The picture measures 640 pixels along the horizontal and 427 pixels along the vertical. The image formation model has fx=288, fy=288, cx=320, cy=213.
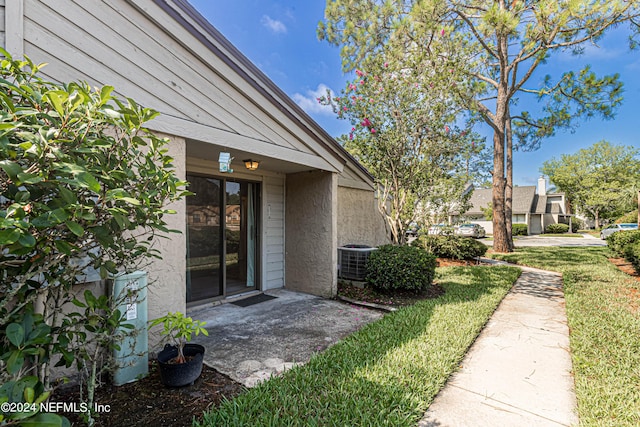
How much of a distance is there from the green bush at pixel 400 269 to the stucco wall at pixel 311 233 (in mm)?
836

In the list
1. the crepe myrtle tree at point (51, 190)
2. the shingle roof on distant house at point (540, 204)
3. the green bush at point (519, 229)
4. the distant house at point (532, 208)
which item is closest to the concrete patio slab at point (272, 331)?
the crepe myrtle tree at point (51, 190)

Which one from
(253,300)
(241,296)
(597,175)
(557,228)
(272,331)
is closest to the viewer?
(272,331)

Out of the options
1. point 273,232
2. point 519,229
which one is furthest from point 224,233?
point 519,229

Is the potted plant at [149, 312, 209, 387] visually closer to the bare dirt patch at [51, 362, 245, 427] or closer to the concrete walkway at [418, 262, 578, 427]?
the bare dirt patch at [51, 362, 245, 427]

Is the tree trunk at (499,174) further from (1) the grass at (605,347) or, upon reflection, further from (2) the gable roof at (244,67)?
(2) the gable roof at (244,67)

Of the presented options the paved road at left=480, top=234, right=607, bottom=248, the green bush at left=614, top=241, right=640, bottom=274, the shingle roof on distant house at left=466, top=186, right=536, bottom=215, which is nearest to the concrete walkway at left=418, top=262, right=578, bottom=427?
the green bush at left=614, top=241, right=640, bottom=274

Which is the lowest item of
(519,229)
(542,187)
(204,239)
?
(519,229)

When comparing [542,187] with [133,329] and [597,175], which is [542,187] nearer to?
[597,175]

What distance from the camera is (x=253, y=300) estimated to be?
5523mm

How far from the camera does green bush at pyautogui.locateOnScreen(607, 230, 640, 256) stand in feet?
31.2

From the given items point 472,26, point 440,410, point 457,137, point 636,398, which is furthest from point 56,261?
point 472,26

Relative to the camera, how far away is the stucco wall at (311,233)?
5.79 metres

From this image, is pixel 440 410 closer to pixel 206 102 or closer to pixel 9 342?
pixel 9 342

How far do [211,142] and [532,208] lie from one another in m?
38.7
